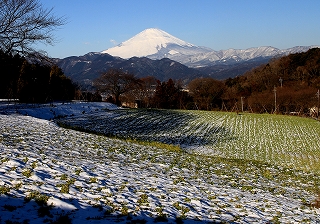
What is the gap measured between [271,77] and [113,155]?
70590 millimetres

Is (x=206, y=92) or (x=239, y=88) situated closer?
(x=206, y=92)

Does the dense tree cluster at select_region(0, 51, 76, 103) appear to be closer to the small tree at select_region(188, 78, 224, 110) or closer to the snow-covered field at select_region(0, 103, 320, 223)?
the snow-covered field at select_region(0, 103, 320, 223)

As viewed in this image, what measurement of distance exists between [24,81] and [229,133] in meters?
23.7

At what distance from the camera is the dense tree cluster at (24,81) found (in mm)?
26959

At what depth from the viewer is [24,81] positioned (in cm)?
3459

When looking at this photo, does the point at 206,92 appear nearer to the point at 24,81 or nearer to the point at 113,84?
the point at 113,84

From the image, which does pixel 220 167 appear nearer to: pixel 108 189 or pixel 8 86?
pixel 108 189

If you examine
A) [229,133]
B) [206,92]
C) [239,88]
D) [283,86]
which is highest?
[283,86]

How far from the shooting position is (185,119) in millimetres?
37906

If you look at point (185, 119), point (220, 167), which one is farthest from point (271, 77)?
point (220, 167)

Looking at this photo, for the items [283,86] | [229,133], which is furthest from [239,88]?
[229,133]

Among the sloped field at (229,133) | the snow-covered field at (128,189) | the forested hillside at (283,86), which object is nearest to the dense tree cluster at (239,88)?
the forested hillside at (283,86)

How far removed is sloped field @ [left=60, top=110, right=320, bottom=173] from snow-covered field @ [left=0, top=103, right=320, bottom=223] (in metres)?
8.84

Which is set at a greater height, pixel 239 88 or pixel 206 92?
pixel 239 88
